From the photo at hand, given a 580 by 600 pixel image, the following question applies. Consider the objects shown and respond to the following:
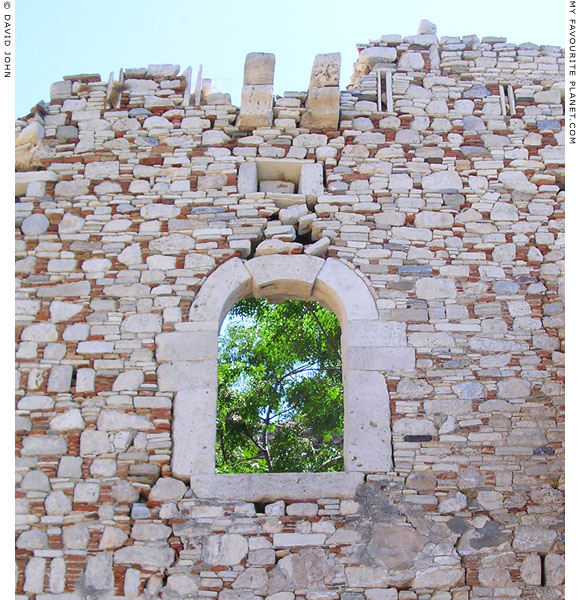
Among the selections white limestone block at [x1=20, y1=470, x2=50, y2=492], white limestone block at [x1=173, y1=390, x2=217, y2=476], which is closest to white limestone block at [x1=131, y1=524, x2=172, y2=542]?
white limestone block at [x1=173, y1=390, x2=217, y2=476]

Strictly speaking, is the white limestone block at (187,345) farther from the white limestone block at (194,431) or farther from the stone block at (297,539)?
the stone block at (297,539)

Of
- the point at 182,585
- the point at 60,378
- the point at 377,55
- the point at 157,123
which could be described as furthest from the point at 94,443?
the point at 377,55

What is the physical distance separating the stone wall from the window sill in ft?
0.09

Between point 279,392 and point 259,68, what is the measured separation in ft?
20.6

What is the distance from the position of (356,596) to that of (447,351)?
2.01m

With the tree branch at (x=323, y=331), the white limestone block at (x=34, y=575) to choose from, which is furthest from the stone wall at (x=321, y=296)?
the tree branch at (x=323, y=331)

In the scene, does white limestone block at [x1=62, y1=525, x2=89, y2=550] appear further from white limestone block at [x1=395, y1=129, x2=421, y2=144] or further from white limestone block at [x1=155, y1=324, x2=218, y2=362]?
white limestone block at [x1=395, y1=129, x2=421, y2=144]

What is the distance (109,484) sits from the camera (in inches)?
254

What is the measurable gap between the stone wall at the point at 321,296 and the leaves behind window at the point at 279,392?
5258 millimetres

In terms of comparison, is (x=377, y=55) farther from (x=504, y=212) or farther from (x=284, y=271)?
(x=284, y=271)

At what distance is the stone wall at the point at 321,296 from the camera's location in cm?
620

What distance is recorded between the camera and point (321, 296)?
7.42 m

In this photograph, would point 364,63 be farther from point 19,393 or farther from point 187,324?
point 19,393

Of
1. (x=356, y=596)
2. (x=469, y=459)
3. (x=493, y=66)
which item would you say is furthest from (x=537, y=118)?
(x=356, y=596)
